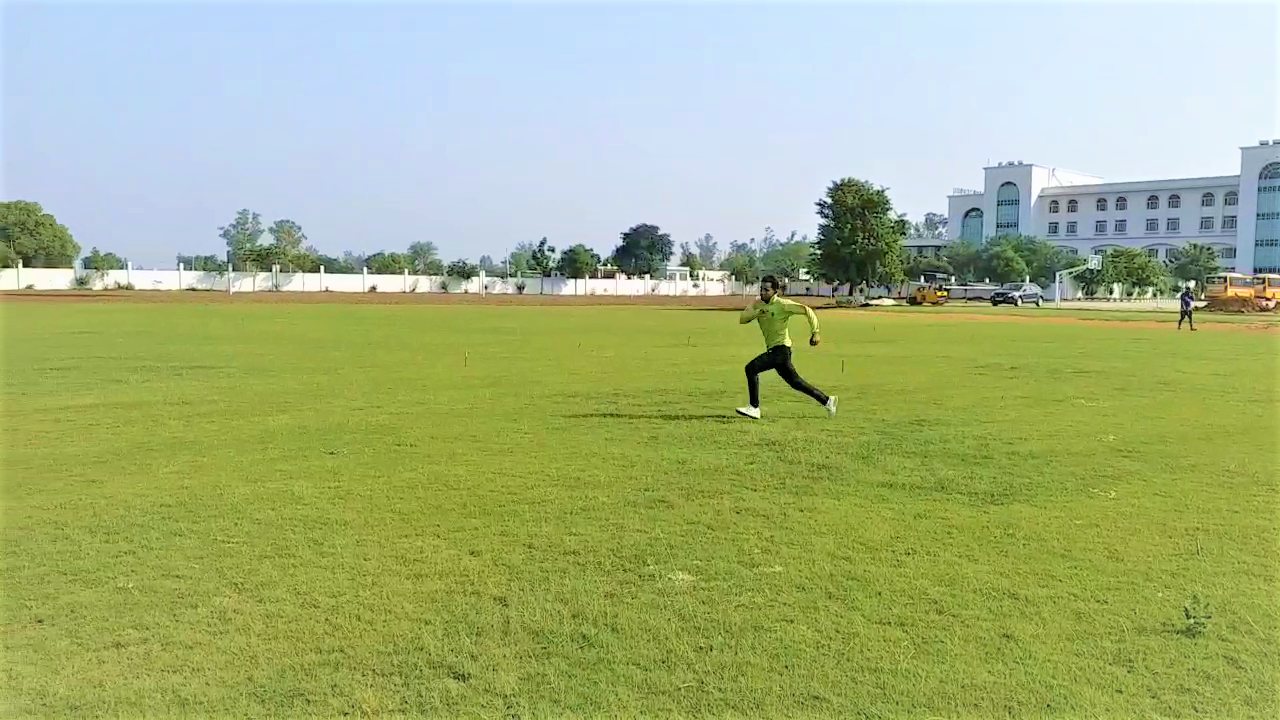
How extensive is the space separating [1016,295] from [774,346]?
202 feet

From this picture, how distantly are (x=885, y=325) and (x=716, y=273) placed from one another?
7286 centimetres

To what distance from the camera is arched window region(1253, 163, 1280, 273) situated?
9138 cm

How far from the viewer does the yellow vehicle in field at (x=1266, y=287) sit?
2057 inches

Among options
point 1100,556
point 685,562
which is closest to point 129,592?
point 685,562

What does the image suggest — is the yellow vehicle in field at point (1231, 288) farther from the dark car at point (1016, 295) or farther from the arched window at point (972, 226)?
the arched window at point (972, 226)

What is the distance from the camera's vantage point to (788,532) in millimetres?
5699

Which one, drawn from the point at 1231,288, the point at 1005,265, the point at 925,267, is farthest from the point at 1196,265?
the point at 1231,288

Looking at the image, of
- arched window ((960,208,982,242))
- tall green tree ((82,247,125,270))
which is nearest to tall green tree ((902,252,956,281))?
arched window ((960,208,982,242))

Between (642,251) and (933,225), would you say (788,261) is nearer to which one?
(642,251)

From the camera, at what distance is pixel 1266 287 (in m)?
52.8

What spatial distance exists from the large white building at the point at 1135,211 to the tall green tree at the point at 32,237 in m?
84.4

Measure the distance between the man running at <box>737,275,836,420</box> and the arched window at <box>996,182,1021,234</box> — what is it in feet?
349

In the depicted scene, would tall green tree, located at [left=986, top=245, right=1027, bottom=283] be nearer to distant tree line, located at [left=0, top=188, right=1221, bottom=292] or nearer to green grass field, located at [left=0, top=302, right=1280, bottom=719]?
distant tree line, located at [left=0, top=188, right=1221, bottom=292]

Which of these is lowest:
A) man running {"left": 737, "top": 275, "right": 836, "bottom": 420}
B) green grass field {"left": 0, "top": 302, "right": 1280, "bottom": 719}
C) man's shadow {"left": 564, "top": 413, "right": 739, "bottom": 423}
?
green grass field {"left": 0, "top": 302, "right": 1280, "bottom": 719}
